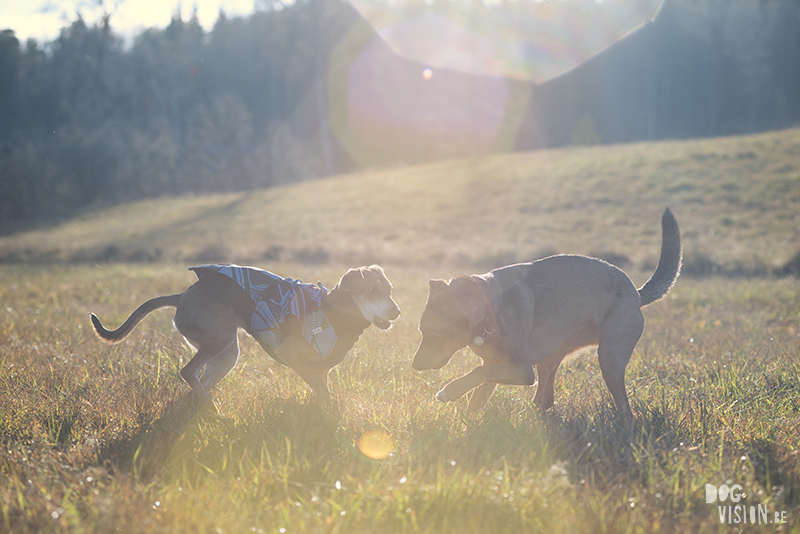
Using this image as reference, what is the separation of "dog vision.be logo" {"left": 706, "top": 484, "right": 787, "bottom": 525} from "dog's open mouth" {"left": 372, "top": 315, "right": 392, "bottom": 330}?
2781 mm

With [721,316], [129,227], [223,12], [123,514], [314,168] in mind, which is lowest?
[721,316]

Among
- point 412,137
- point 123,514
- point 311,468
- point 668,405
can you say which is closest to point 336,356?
point 311,468

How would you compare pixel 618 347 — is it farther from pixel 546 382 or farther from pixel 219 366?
pixel 219 366

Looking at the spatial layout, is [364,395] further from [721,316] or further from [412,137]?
[412,137]

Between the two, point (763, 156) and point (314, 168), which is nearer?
point (763, 156)

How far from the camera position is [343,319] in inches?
187

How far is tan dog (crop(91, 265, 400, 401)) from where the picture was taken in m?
4.60

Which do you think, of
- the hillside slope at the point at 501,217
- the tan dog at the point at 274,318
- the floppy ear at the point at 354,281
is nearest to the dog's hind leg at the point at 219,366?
the tan dog at the point at 274,318

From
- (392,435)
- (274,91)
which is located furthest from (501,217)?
(274,91)

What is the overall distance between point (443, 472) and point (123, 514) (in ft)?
5.66

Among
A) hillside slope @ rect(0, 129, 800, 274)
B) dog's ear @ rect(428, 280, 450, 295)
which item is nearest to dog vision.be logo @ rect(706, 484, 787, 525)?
dog's ear @ rect(428, 280, 450, 295)

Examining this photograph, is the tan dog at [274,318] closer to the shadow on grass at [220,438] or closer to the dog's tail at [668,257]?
the shadow on grass at [220,438]

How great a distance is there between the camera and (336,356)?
15.4 ft

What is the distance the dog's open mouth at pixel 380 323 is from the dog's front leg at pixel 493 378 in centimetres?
105
